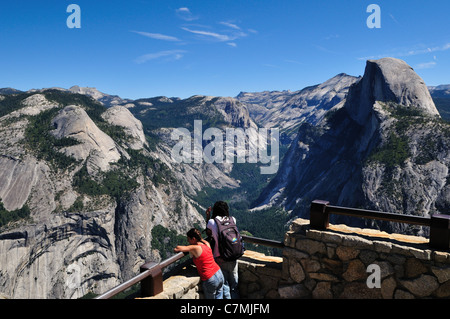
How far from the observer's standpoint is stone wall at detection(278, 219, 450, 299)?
8625 millimetres

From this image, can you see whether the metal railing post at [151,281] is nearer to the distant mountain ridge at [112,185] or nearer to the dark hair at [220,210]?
the dark hair at [220,210]

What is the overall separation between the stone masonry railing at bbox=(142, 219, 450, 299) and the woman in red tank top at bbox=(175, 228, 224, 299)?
2.80 ft

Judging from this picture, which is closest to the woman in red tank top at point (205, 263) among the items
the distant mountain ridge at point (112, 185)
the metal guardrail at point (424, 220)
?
the metal guardrail at point (424, 220)

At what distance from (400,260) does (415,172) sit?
122134 millimetres

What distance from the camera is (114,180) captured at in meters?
147

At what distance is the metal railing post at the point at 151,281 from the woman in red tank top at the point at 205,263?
997mm

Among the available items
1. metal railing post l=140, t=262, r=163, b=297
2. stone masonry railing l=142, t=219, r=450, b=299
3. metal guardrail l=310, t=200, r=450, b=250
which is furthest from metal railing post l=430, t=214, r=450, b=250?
metal railing post l=140, t=262, r=163, b=297

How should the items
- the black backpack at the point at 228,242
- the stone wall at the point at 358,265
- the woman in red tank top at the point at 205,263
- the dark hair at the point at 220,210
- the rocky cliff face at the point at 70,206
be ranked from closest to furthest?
the stone wall at the point at 358,265 < the woman in red tank top at the point at 205,263 < the black backpack at the point at 228,242 < the dark hair at the point at 220,210 < the rocky cliff face at the point at 70,206

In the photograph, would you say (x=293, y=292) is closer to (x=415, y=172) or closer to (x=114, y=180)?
(x=415, y=172)

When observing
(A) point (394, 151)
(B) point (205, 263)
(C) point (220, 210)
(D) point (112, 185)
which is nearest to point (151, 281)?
(B) point (205, 263)

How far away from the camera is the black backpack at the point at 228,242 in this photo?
9.73m

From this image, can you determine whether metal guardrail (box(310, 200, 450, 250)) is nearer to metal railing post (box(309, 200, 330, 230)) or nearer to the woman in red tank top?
metal railing post (box(309, 200, 330, 230))

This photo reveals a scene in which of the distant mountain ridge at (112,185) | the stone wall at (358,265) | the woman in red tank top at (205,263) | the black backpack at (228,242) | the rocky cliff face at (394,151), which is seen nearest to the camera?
the stone wall at (358,265)
